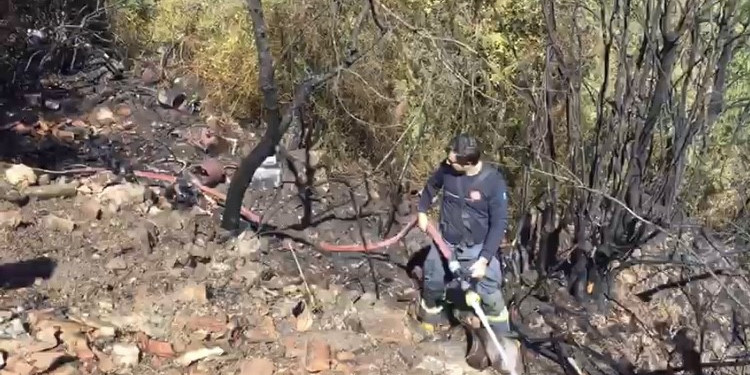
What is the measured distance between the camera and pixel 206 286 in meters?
5.43

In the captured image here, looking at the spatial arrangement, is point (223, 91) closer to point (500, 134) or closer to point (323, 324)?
point (500, 134)

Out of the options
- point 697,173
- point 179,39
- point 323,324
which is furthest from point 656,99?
point 179,39

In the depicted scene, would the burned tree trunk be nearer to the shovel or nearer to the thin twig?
the shovel

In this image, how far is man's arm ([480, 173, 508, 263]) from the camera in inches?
210

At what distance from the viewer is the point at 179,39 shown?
9.59 meters

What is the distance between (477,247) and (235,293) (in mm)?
1497

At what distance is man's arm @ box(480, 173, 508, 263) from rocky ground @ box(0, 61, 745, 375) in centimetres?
57

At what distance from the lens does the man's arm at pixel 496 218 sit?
533 centimetres

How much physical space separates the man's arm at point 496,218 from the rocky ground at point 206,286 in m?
0.57

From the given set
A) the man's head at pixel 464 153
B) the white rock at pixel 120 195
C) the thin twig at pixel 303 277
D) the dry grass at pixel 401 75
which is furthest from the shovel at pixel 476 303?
the white rock at pixel 120 195

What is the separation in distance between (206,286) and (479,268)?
1.62 metres

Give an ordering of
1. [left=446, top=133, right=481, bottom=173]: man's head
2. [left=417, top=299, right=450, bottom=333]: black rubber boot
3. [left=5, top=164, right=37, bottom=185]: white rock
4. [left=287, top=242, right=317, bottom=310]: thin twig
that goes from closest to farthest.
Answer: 1. [left=446, top=133, right=481, bottom=173]: man's head
2. [left=287, top=242, right=317, bottom=310]: thin twig
3. [left=417, top=299, right=450, bottom=333]: black rubber boot
4. [left=5, top=164, right=37, bottom=185]: white rock

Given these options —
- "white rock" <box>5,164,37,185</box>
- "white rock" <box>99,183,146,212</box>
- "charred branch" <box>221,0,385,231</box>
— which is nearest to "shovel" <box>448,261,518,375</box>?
"charred branch" <box>221,0,385,231</box>

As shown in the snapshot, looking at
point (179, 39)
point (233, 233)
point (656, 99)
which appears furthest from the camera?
point (179, 39)
